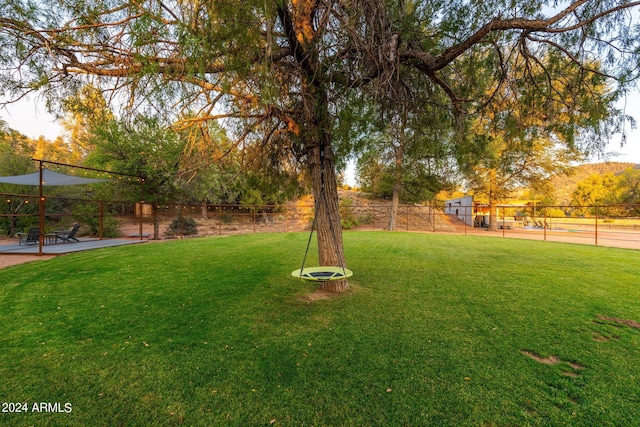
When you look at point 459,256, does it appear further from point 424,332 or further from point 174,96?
point 174,96

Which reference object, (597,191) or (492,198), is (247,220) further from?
(597,191)

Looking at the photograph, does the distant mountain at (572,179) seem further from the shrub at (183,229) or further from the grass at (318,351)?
the shrub at (183,229)

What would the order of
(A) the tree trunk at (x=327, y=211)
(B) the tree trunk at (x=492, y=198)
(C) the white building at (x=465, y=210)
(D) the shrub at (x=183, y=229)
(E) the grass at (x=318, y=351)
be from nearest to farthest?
1. (E) the grass at (x=318, y=351)
2. (A) the tree trunk at (x=327, y=211)
3. (D) the shrub at (x=183, y=229)
4. (B) the tree trunk at (x=492, y=198)
5. (C) the white building at (x=465, y=210)

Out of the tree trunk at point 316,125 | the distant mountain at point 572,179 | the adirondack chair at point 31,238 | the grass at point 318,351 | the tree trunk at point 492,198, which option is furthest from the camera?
the tree trunk at point 492,198

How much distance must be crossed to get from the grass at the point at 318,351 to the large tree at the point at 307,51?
1.57 meters

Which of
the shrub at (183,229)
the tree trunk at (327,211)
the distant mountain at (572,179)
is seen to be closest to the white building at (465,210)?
the distant mountain at (572,179)

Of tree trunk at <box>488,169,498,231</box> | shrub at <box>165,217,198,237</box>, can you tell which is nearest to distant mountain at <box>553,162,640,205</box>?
tree trunk at <box>488,169,498,231</box>

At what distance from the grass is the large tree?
1.57 meters

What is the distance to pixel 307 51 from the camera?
143 inches

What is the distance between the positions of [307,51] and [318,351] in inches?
138

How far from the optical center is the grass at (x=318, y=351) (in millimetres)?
1955

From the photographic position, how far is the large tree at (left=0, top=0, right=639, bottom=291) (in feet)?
9.18

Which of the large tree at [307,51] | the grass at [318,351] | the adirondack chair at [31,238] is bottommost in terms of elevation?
the grass at [318,351]

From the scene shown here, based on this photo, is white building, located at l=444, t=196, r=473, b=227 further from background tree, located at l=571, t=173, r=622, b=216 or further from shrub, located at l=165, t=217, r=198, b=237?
background tree, located at l=571, t=173, r=622, b=216
